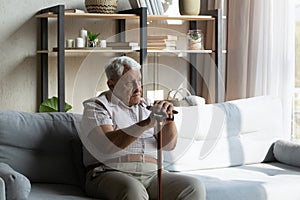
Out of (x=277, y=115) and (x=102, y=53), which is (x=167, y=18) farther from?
(x=277, y=115)

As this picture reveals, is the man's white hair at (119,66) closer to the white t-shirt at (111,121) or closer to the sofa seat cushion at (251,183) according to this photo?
the white t-shirt at (111,121)

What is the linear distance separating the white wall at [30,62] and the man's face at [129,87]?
96cm

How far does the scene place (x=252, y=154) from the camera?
4094 mm

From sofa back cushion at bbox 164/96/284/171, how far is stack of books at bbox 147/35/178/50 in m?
0.82

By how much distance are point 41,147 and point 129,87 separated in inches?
22.6

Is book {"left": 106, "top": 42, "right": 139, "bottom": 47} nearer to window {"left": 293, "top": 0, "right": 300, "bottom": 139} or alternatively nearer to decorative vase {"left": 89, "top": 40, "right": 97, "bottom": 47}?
decorative vase {"left": 89, "top": 40, "right": 97, "bottom": 47}

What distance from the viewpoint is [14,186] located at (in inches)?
114

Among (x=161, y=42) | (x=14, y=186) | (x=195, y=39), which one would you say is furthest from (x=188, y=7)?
(x=14, y=186)

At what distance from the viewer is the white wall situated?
14.8 feet

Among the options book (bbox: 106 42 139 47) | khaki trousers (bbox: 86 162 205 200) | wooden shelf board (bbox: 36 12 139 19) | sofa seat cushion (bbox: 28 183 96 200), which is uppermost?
wooden shelf board (bbox: 36 12 139 19)

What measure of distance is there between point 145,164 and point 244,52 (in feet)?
6.07

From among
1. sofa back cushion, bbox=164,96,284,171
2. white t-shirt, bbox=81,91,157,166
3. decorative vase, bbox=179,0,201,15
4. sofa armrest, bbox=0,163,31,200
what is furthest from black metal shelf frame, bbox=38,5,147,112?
sofa armrest, bbox=0,163,31,200

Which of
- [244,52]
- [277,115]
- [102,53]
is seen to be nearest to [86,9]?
[102,53]

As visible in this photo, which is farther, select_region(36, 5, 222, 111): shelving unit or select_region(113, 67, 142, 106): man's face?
select_region(36, 5, 222, 111): shelving unit
